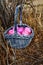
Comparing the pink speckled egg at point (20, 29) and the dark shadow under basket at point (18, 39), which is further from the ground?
the pink speckled egg at point (20, 29)

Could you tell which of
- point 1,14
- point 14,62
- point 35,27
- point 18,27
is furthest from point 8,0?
point 18,27

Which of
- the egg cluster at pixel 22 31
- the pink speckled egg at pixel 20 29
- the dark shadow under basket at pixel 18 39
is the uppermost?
the pink speckled egg at pixel 20 29

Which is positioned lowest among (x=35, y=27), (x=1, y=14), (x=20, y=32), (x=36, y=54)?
(x=36, y=54)

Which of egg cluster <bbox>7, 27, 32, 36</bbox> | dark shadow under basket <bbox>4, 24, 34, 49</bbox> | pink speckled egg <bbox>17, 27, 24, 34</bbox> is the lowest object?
dark shadow under basket <bbox>4, 24, 34, 49</bbox>

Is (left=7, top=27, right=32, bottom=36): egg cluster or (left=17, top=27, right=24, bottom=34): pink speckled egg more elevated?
(left=17, top=27, right=24, bottom=34): pink speckled egg

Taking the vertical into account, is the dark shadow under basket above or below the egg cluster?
below

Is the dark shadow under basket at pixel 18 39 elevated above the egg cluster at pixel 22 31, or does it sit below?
below

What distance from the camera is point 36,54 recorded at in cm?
344

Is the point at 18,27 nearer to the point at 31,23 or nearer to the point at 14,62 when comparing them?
the point at 14,62

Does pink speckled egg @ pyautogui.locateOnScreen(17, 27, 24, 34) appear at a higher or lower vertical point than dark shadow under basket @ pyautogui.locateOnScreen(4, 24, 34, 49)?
higher

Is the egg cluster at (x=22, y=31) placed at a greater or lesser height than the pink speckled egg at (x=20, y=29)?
lesser

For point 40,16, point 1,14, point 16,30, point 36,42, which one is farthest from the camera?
point 40,16

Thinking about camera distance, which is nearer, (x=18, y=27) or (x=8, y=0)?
(x=18, y=27)

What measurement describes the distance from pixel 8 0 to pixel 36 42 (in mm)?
729
